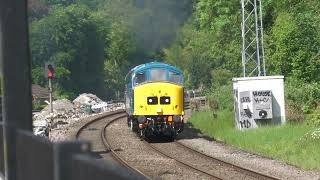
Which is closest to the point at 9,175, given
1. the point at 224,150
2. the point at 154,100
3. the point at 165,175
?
the point at 165,175

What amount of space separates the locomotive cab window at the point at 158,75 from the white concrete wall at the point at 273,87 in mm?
4460

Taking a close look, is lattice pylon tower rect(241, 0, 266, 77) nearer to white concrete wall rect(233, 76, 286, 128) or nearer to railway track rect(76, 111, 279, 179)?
white concrete wall rect(233, 76, 286, 128)

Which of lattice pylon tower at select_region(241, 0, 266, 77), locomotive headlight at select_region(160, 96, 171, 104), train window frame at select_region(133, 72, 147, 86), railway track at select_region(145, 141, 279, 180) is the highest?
lattice pylon tower at select_region(241, 0, 266, 77)

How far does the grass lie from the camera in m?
18.3

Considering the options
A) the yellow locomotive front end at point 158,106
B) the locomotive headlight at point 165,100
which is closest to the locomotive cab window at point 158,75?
the yellow locomotive front end at point 158,106

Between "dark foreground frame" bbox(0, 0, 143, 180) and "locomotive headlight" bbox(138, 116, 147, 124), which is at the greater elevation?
"dark foreground frame" bbox(0, 0, 143, 180)

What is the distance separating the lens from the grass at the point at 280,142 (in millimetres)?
18297

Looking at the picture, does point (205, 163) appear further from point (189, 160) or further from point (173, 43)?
point (173, 43)

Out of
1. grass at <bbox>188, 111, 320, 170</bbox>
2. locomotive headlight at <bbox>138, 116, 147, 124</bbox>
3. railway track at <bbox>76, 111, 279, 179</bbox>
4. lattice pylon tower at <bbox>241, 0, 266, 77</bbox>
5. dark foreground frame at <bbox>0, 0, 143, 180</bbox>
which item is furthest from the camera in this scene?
lattice pylon tower at <bbox>241, 0, 266, 77</bbox>

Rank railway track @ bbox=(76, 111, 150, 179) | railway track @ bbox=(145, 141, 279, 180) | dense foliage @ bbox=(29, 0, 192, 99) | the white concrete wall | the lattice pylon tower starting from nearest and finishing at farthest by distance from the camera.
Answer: railway track @ bbox=(145, 141, 279, 180) < railway track @ bbox=(76, 111, 150, 179) < the white concrete wall < the lattice pylon tower < dense foliage @ bbox=(29, 0, 192, 99)

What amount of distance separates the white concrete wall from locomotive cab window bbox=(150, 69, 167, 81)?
4.46m

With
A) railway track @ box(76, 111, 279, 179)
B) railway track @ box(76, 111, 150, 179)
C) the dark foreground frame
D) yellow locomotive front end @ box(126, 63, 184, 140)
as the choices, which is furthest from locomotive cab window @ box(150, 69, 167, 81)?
the dark foreground frame

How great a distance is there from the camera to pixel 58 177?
221 inches

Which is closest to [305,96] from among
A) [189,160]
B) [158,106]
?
[158,106]
